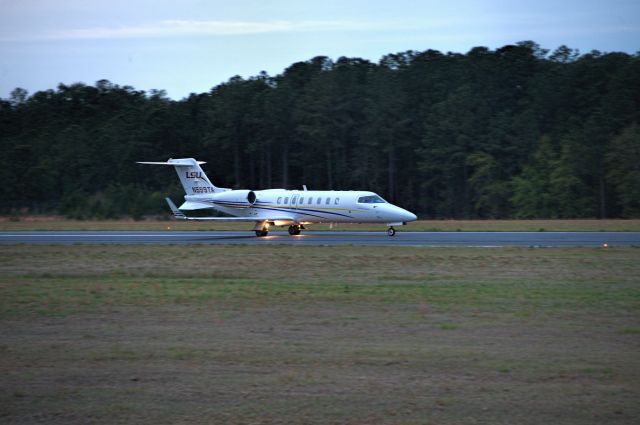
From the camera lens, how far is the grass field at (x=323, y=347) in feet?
27.8

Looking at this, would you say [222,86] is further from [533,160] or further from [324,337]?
[324,337]

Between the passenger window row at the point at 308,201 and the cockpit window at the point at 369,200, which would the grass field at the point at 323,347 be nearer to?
the cockpit window at the point at 369,200

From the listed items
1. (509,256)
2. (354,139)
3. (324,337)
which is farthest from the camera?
(354,139)

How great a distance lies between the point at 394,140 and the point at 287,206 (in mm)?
39971

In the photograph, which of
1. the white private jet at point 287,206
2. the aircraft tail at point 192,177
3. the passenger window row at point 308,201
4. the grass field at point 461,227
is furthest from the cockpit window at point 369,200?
the aircraft tail at point 192,177

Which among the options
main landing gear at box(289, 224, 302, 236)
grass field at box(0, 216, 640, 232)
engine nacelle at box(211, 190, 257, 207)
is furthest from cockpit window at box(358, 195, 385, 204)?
engine nacelle at box(211, 190, 257, 207)

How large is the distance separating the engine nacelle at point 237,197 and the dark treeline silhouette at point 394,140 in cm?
2594

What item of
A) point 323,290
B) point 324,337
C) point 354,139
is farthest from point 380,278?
point 354,139

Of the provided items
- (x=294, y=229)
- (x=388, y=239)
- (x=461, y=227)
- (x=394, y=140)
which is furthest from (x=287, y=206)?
(x=394, y=140)

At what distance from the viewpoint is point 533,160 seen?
71.6 m

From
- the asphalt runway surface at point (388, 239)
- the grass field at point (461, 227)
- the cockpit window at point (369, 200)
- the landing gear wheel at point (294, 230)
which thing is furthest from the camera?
the grass field at point (461, 227)

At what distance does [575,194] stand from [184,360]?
203 ft

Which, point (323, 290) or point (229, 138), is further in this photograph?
point (229, 138)

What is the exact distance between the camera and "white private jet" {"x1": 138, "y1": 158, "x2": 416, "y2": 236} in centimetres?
3903
